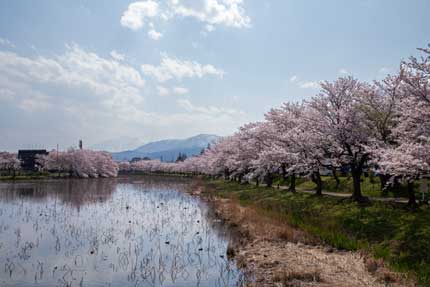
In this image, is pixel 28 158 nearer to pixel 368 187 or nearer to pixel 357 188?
pixel 368 187

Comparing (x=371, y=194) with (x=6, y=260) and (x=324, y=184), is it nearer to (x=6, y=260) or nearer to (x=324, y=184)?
(x=324, y=184)

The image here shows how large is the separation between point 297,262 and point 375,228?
6.79 meters

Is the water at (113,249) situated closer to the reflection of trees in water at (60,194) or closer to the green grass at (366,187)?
the reflection of trees in water at (60,194)

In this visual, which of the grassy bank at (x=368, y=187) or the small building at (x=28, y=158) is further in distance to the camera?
the small building at (x=28, y=158)

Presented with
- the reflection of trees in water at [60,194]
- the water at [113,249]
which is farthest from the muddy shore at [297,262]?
the reflection of trees in water at [60,194]

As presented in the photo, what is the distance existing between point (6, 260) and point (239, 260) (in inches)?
382

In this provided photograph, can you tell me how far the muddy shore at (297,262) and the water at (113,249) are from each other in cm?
95

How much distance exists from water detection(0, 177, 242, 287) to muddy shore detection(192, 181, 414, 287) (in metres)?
0.95

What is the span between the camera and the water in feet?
43.4

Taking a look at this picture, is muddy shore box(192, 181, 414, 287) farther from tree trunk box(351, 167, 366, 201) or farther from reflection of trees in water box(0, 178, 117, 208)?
reflection of trees in water box(0, 178, 117, 208)

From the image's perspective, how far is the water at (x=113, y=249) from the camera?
13235mm

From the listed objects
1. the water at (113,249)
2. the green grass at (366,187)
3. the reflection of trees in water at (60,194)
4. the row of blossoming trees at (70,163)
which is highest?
the row of blossoming trees at (70,163)

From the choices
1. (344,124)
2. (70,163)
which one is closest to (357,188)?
(344,124)

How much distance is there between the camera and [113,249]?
1753 cm
